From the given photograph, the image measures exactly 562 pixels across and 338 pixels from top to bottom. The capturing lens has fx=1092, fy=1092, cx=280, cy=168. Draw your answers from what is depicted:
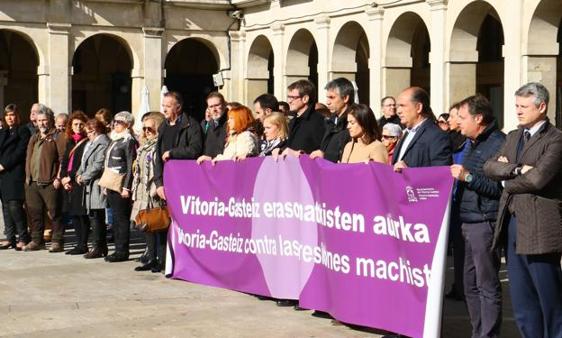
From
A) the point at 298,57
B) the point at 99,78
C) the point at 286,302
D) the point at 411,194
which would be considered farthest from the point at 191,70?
the point at 411,194

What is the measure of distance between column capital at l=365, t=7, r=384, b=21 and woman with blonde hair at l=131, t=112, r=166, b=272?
525 inches

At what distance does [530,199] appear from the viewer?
7.14 meters

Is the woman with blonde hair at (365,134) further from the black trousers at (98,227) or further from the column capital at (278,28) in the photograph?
the column capital at (278,28)

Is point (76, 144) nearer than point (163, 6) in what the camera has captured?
Yes

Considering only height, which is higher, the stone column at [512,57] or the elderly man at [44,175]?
the stone column at [512,57]

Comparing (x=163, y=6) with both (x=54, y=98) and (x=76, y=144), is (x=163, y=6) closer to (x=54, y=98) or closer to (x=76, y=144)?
(x=54, y=98)

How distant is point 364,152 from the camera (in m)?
8.92

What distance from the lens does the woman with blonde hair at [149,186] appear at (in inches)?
480

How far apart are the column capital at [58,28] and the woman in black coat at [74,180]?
50.9ft

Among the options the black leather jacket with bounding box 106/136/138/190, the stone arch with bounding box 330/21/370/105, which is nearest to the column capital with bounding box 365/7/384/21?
the stone arch with bounding box 330/21/370/105

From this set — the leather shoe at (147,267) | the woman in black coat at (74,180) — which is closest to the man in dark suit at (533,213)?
the leather shoe at (147,267)

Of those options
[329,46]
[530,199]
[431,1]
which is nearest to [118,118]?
[530,199]

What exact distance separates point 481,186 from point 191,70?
1271 inches

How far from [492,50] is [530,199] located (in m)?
24.6
